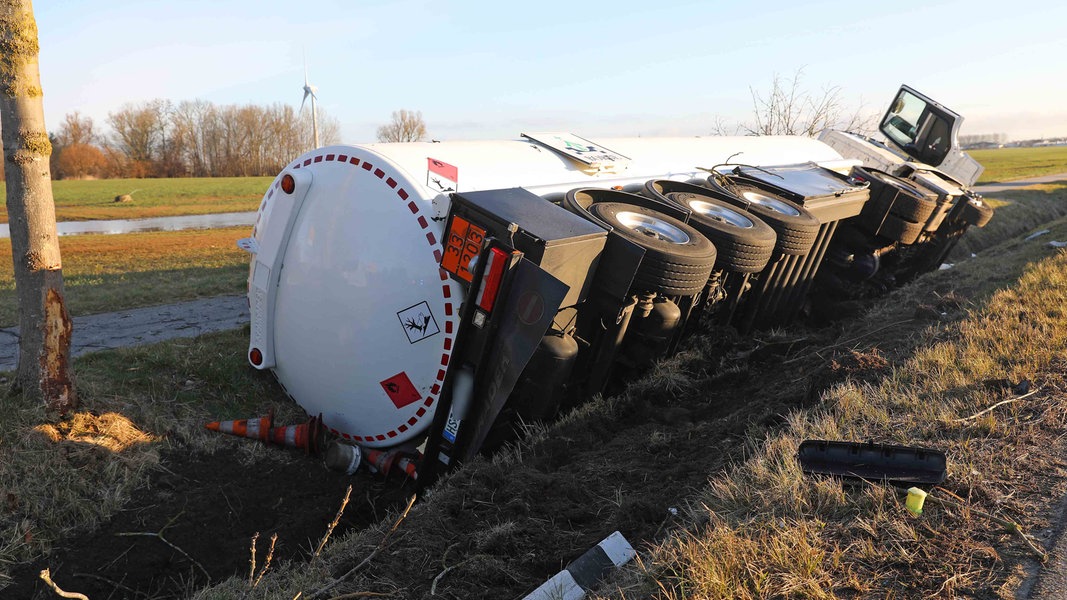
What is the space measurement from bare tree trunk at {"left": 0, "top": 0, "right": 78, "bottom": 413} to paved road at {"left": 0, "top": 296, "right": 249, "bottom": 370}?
1.53m

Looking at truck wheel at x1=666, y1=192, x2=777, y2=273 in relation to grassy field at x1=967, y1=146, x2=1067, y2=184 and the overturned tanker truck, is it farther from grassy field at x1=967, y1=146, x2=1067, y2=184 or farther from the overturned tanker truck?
grassy field at x1=967, y1=146, x2=1067, y2=184

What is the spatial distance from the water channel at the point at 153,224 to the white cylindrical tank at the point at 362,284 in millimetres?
23348

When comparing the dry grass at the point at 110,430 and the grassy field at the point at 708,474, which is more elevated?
the grassy field at the point at 708,474

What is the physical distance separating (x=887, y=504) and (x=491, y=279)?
2257 mm

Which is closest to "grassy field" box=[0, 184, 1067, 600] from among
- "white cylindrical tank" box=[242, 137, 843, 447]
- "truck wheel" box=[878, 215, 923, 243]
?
"white cylindrical tank" box=[242, 137, 843, 447]

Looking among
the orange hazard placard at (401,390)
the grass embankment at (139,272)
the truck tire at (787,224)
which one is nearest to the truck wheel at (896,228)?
the truck tire at (787,224)

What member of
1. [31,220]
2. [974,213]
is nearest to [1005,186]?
[974,213]

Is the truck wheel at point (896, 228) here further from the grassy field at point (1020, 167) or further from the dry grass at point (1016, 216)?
the grassy field at point (1020, 167)

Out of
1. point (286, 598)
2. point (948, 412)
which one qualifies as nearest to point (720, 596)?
point (286, 598)

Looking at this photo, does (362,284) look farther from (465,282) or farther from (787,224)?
(787,224)

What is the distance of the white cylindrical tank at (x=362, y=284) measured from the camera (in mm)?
4379

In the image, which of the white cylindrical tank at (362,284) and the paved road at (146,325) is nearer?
the white cylindrical tank at (362,284)

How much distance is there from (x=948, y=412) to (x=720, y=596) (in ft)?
7.02

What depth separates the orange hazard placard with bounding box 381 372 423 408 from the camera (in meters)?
4.52
